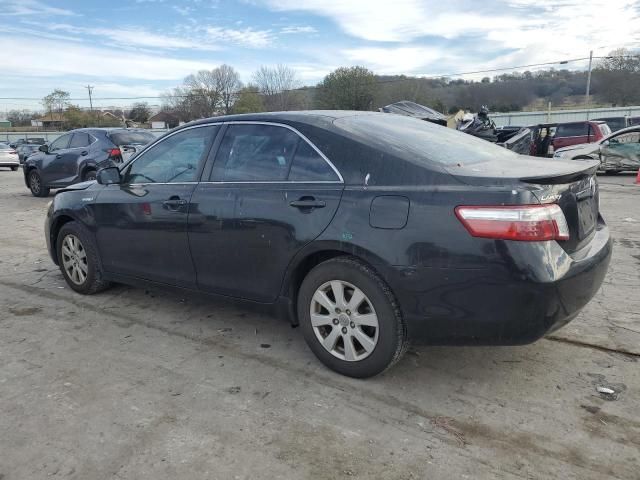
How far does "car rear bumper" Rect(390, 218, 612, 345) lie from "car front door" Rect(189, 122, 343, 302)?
724 mm

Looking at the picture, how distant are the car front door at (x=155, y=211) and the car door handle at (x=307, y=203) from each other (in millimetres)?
1014

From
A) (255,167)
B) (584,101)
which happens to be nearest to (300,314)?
(255,167)

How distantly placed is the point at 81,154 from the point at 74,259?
807 cm

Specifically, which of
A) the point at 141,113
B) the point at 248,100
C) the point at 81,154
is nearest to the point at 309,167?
the point at 81,154

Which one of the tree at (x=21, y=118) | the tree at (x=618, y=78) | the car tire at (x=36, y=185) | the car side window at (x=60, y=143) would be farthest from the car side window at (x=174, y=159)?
the tree at (x=21, y=118)

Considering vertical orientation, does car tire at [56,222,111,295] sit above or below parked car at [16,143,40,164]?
below

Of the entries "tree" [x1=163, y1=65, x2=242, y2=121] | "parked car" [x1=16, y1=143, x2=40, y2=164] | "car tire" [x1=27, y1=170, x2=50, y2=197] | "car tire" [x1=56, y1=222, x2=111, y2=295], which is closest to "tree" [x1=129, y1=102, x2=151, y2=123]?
"tree" [x1=163, y1=65, x2=242, y2=121]

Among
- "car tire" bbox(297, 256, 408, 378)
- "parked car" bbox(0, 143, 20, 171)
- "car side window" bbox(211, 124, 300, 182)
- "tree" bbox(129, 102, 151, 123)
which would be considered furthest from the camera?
"tree" bbox(129, 102, 151, 123)

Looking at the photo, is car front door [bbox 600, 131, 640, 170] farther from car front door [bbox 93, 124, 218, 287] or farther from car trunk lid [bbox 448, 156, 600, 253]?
car front door [bbox 93, 124, 218, 287]

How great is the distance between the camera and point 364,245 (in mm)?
2949

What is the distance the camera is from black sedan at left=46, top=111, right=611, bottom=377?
268 centimetres

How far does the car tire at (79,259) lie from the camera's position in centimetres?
475

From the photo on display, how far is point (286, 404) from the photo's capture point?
301 cm

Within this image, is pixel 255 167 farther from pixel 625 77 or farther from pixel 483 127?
pixel 625 77
